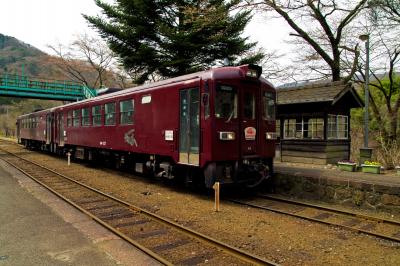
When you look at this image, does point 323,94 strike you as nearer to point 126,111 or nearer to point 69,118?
point 126,111

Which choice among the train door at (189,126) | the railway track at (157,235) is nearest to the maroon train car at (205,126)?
the train door at (189,126)

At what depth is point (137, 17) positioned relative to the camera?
62.5 feet

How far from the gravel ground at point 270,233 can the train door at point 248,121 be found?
5.18 feet

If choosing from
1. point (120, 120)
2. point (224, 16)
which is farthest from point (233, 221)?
point (224, 16)

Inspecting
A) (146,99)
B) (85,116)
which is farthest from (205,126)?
(85,116)

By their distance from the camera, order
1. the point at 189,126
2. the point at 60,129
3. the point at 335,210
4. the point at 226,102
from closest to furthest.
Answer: the point at 335,210 < the point at 226,102 < the point at 189,126 < the point at 60,129

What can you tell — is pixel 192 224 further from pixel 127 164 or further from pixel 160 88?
pixel 127 164

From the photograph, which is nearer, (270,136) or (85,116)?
(270,136)

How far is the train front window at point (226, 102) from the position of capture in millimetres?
9016

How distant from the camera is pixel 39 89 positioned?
113 ft

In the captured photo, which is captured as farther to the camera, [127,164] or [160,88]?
[127,164]

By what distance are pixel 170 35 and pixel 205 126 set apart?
1007cm

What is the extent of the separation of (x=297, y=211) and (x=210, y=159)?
2.29 meters

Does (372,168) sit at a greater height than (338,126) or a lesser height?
lesser
